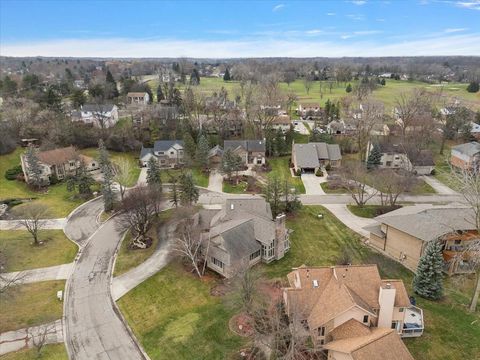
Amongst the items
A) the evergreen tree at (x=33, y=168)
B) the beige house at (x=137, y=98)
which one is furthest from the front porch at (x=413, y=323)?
the beige house at (x=137, y=98)

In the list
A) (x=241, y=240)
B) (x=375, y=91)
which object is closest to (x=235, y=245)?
(x=241, y=240)

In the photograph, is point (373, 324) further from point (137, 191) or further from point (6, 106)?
point (6, 106)

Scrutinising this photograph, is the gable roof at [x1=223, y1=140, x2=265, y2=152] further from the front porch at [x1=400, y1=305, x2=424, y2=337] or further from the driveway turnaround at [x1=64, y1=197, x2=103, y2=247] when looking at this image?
the front porch at [x1=400, y1=305, x2=424, y2=337]

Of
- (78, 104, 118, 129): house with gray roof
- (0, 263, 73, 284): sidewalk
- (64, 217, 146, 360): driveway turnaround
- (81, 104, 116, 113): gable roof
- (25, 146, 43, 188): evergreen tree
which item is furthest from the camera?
(81, 104, 116, 113): gable roof

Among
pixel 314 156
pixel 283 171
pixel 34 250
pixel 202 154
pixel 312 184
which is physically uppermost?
pixel 202 154

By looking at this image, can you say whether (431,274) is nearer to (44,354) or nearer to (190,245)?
(190,245)

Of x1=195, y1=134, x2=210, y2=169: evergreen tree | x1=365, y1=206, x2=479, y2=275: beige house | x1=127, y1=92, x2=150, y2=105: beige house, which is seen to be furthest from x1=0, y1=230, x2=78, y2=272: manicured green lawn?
x1=127, y1=92, x2=150, y2=105: beige house
